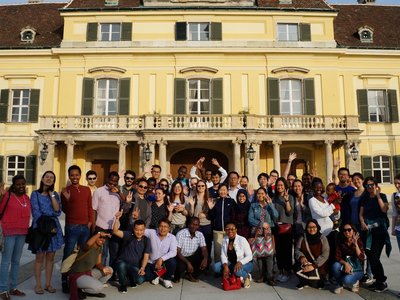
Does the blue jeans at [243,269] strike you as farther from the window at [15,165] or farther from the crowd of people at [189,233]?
the window at [15,165]

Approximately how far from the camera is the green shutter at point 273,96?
18016 millimetres

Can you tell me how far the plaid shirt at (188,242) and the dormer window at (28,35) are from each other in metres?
17.8

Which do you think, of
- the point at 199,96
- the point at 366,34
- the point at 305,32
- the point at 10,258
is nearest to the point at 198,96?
the point at 199,96

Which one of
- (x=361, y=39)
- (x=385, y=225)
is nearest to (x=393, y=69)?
(x=361, y=39)

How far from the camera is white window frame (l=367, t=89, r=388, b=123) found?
18.7m

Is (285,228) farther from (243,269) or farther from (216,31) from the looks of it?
(216,31)

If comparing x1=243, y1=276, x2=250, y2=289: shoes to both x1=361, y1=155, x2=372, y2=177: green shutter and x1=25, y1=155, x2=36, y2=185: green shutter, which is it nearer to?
x1=361, y1=155, x2=372, y2=177: green shutter

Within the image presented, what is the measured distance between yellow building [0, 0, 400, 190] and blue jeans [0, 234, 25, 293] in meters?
12.3

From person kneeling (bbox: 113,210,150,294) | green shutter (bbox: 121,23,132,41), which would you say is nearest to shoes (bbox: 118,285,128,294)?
person kneeling (bbox: 113,210,150,294)

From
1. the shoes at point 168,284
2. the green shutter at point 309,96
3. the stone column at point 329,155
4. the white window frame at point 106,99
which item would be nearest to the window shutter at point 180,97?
the white window frame at point 106,99

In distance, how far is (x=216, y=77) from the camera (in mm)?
18359

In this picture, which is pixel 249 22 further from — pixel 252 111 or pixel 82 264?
pixel 82 264

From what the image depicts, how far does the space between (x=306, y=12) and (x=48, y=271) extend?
18.2 metres

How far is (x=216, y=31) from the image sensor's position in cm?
1861
